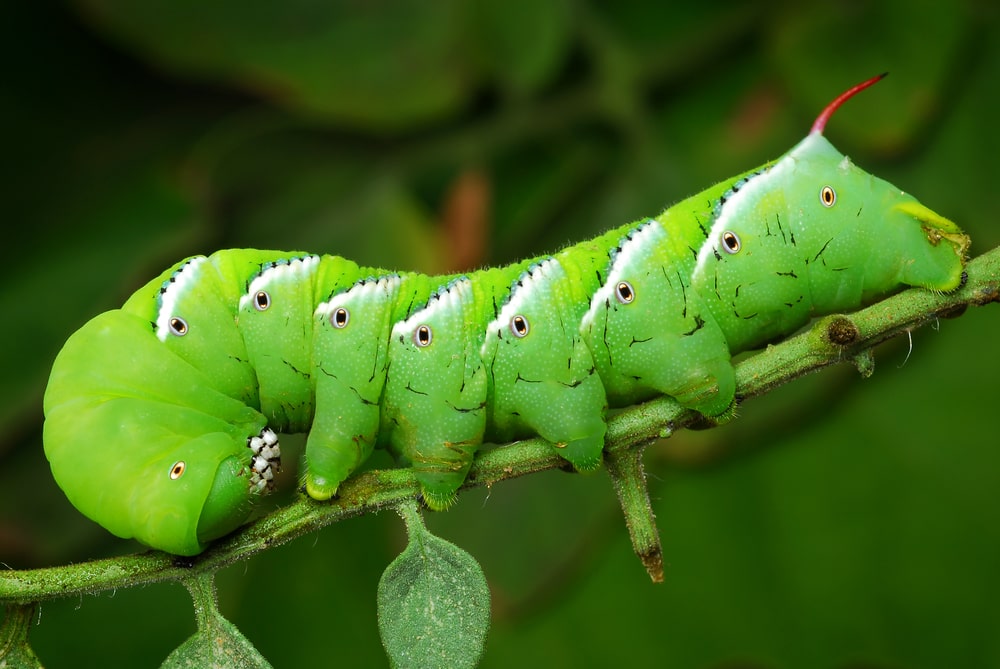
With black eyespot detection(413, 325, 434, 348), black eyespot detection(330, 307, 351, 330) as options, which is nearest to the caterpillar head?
black eyespot detection(330, 307, 351, 330)

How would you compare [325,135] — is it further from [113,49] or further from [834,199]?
[834,199]

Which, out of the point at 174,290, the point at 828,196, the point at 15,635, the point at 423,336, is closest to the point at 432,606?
the point at 423,336

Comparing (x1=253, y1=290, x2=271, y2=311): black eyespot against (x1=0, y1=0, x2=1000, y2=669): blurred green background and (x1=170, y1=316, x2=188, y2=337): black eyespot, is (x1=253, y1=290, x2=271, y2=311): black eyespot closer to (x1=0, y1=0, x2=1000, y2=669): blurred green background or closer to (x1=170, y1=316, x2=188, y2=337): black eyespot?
(x1=170, y1=316, x2=188, y2=337): black eyespot

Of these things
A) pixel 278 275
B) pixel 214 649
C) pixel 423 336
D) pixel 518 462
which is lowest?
pixel 214 649

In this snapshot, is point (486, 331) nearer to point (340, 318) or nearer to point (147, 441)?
point (340, 318)

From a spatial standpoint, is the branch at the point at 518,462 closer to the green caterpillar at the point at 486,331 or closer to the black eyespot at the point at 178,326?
the green caterpillar at the point at 486,331

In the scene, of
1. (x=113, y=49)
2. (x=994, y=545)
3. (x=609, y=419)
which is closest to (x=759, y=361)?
(x=609, y=419)
